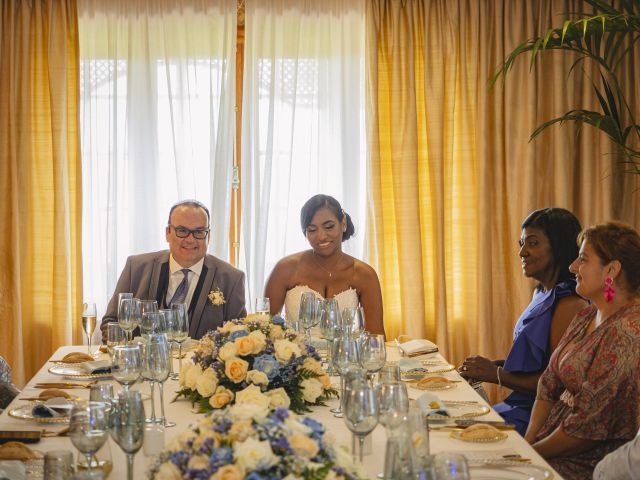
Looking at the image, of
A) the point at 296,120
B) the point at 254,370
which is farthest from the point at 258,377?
the point at 296,120

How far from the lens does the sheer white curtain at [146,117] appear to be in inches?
220

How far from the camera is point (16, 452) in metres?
2.09

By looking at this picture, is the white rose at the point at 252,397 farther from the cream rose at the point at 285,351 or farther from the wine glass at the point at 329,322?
the wine glass at the point at 329,322

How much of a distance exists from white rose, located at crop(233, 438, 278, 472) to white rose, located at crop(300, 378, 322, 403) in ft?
3.80

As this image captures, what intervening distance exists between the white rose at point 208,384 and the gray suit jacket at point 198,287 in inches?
71.0

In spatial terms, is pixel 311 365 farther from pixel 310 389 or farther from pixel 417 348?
pixel 417 348

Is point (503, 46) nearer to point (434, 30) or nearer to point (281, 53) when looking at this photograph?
point (434, 30)

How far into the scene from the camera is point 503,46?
18.3 ft

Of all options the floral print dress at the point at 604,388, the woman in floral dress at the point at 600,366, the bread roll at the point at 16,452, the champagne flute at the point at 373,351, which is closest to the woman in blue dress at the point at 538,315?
the woman in floral dress at the point at 600,366

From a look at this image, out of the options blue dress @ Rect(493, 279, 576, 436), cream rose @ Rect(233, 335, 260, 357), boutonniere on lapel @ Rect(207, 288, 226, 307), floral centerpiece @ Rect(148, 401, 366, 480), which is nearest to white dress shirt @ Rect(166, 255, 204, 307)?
boutonniere on lapel @ Rect(207, 288, 226, 307)

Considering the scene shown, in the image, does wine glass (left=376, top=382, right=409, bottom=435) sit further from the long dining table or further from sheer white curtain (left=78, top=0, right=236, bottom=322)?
sheer white curtain (left=78, top=0, right=236, bottom=322)

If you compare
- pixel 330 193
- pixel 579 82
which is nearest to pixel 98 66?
pixel 330 193

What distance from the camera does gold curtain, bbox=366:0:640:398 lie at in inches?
219

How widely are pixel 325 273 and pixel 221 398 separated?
2.39 meters
